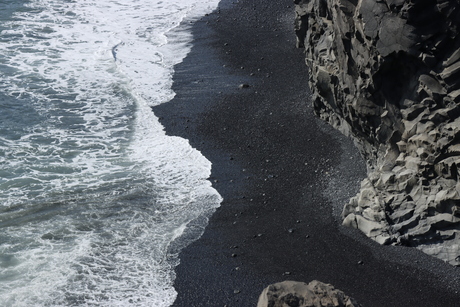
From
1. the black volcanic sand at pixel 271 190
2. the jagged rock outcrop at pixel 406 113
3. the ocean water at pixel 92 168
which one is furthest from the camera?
the ocean water at pixel 92 168

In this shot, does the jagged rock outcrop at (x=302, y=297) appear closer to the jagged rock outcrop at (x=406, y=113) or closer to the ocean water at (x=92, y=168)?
the ocean water at (x=92, y=168)

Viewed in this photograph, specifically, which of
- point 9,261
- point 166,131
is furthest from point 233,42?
point 9,261

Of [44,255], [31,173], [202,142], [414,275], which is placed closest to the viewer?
[414,275]

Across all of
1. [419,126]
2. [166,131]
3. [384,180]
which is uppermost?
[419,126]

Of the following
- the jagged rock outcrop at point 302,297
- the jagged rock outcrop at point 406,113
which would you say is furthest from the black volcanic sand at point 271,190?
the jagged rock outcrop at point 302,297

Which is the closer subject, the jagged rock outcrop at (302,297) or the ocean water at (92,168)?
the jagged rock outcrop at (302,297)

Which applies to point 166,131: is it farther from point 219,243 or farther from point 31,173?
point 219,243

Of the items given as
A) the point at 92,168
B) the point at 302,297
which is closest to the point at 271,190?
the point at 92,168

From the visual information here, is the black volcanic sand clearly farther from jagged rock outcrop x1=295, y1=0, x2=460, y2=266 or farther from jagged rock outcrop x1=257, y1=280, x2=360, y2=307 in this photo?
jagged rock outcrop x1=257, y1=280, x2=360, y2=307
